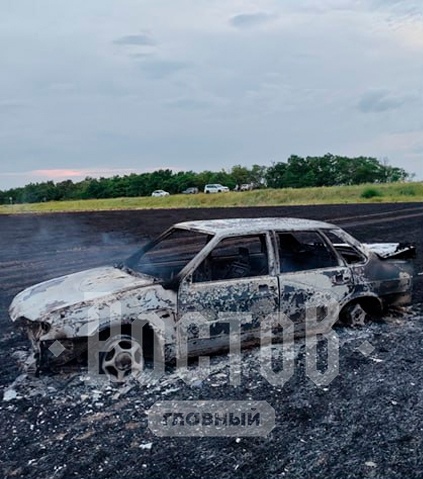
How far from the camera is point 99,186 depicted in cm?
8100

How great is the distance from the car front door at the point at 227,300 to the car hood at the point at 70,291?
48 cm

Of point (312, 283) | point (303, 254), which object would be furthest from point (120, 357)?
point (303, 254)

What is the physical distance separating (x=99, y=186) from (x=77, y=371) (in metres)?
78.8

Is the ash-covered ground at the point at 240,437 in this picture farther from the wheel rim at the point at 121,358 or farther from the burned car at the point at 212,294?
the burned car at the point at 212,294

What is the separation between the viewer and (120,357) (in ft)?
15.0

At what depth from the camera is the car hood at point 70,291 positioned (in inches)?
178

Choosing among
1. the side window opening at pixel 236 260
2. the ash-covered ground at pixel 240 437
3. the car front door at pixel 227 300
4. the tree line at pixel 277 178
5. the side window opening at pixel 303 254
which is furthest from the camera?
the tree line at pixel 277 178

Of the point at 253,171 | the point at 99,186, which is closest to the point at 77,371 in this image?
the point at 99,186

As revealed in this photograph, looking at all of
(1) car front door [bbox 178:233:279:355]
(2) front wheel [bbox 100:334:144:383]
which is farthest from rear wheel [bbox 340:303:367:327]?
(2) front wheel [bbox 100:334:144:383]

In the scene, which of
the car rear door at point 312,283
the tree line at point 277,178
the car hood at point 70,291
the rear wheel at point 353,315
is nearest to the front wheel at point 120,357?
the car hood at point 70,291

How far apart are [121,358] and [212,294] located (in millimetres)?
1039

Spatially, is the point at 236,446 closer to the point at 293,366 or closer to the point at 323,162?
the point at 293,366

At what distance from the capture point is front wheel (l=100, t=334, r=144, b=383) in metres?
4.55

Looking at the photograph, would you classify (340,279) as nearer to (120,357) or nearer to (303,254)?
(303,254)
